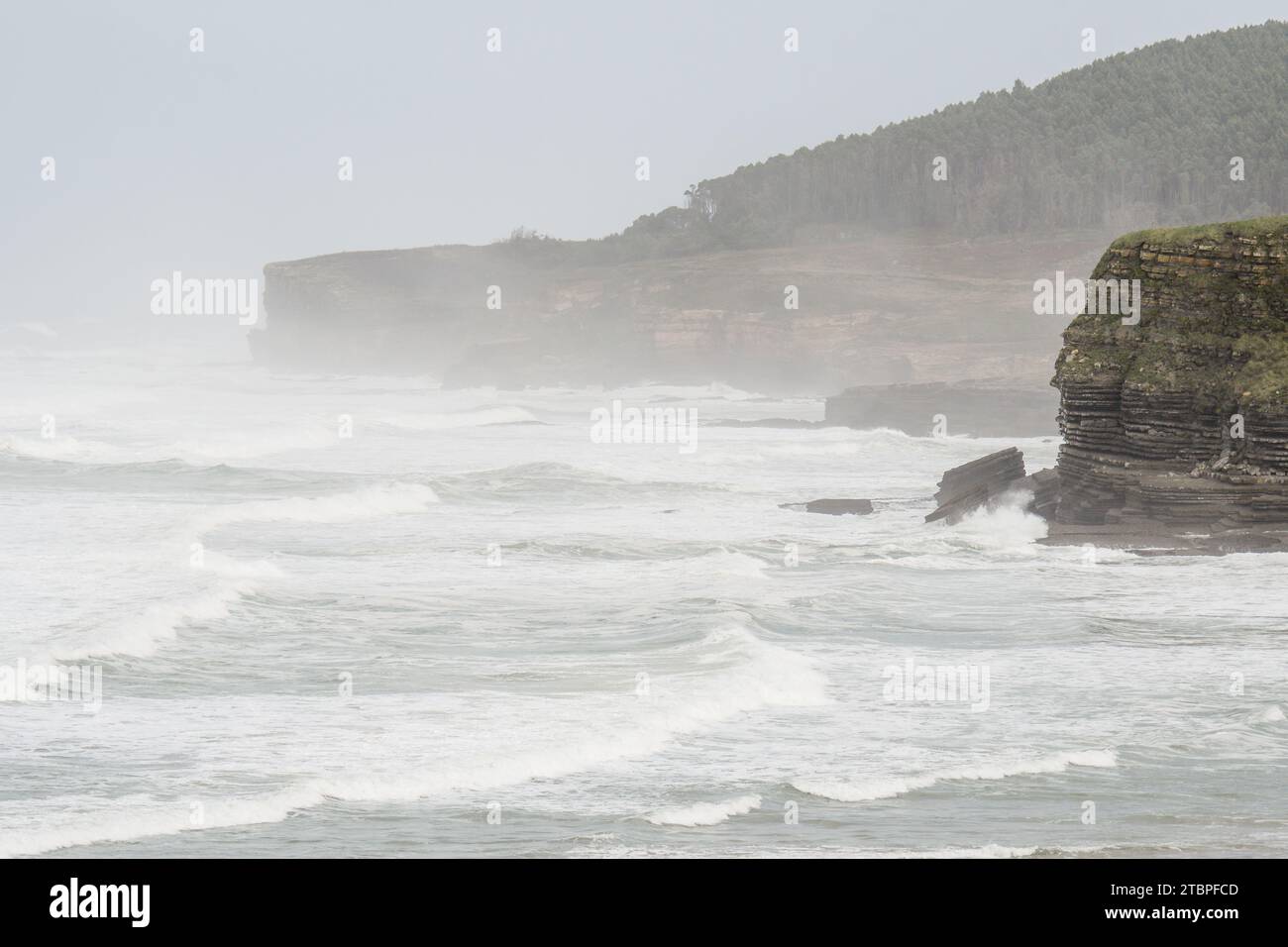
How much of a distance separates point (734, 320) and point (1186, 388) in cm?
6451

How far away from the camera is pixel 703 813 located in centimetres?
1194

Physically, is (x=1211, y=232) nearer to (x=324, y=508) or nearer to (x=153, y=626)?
(x=324, y=508)

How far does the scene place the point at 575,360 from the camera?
9419 cm

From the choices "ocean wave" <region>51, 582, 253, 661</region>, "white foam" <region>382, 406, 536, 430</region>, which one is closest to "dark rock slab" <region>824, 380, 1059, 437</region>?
"white foam" <region>382, 406, 536, 430</region>

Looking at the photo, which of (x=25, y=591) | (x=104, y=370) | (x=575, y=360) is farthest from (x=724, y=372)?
(x=25, y=591)

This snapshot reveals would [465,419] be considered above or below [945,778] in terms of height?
above

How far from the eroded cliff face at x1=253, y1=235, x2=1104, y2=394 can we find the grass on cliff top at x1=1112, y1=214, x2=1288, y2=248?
46605mm

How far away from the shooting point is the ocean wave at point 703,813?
1175 centimetres

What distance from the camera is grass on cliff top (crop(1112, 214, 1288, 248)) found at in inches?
1073

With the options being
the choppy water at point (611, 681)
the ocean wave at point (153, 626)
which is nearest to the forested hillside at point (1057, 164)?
the choppy water at point (611, 681)

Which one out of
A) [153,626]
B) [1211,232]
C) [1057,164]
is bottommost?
[153,626]

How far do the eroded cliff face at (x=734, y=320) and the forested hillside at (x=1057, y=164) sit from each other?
12.9 feet

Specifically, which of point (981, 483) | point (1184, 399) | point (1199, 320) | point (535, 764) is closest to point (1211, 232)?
point (1199, 320)
